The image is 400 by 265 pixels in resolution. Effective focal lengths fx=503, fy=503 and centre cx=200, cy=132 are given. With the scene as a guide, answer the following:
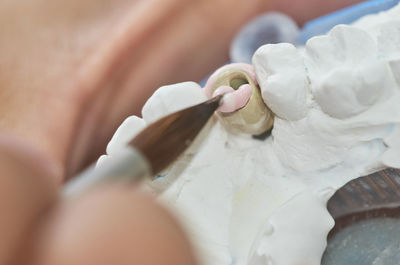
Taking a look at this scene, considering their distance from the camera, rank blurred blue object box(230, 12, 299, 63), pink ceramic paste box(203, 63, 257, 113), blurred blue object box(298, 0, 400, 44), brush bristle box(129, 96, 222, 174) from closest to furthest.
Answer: brush bristle box(129, 96, 222, 174)
pink ceramic paste box(203, 63, 257, 113)
blurred blue object box(298, 0, 400, 44)
blurred blue object box(230, 12, 299, 63)

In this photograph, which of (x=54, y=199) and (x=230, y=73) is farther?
(x=230, y=73)

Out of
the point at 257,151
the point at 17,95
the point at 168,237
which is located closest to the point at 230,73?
the point at 257,151

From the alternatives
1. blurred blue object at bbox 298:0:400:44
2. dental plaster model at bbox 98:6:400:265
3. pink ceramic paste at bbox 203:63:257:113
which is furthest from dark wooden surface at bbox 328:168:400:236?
blurred blue object at bbox 298:0:400:44

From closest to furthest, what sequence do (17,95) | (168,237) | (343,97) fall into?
(168,237), (343,97), (17,95)

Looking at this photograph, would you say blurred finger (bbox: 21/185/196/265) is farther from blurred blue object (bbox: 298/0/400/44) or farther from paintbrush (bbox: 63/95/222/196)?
blurred blue object (bbox: 298/0/400/44)

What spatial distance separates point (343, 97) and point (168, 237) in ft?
0.88

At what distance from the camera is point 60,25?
0.83 meters

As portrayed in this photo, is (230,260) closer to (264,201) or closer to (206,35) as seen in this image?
(264,201)

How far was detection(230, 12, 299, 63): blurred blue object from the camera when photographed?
782mm

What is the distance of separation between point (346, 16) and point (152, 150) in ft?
1.45

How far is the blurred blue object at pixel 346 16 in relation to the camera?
0.68 meters

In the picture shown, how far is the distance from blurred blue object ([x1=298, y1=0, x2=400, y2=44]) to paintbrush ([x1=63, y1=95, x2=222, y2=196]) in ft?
1.02

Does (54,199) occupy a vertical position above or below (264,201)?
above

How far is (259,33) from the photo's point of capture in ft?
2.66
